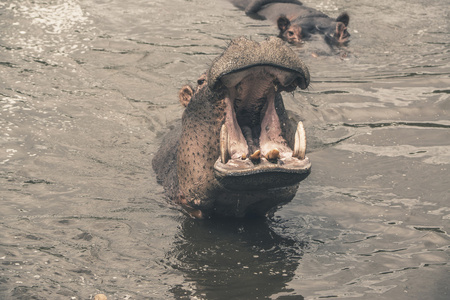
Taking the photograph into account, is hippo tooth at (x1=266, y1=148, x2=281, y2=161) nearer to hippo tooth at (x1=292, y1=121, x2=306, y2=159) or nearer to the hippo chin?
the hippo chin

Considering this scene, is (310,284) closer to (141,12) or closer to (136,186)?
(136,186)

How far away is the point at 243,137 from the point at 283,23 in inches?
304

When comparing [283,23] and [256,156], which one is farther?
[283,23]

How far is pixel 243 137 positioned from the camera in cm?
538

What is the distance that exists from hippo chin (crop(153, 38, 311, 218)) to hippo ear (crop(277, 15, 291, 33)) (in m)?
6.94

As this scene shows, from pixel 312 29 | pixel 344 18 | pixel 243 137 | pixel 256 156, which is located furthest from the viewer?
pixel 312 29

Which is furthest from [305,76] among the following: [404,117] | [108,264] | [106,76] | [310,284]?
[106,76]

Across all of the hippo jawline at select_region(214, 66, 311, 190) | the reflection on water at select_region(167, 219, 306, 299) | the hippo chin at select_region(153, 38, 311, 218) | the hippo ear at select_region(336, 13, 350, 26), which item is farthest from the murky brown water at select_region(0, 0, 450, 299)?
the hippo jawline at select_region(214, 66, 311, 190)

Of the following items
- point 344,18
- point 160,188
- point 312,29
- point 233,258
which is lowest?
point 160,188

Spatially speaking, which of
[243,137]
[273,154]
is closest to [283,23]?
[243,137]

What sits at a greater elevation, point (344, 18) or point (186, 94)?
point (186, 94)

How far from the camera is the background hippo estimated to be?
12.2m

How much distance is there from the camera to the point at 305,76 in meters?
5.14

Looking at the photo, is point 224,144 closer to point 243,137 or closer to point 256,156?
point 256,156
